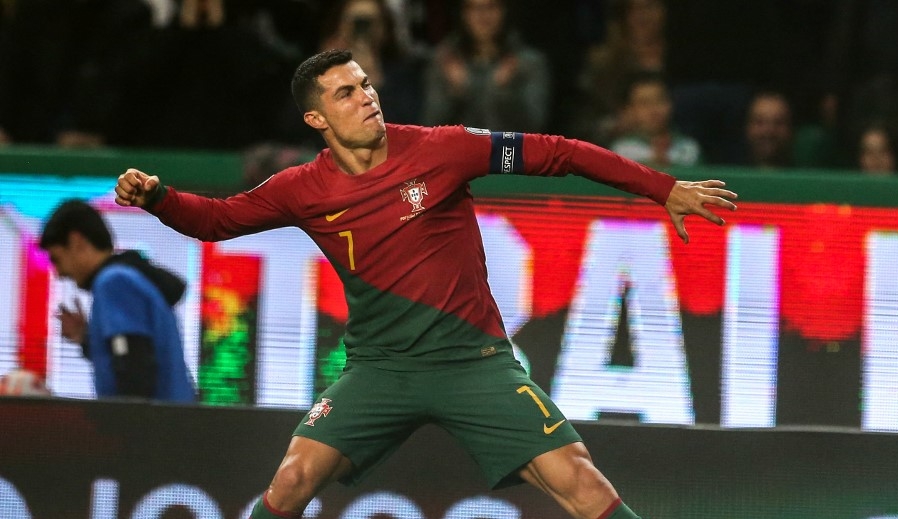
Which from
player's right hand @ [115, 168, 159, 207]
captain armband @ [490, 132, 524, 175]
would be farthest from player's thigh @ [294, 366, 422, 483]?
player's right hand @ [115, 168, 159, 207]

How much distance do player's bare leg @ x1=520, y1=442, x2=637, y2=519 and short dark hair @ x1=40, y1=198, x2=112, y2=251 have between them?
2.80m

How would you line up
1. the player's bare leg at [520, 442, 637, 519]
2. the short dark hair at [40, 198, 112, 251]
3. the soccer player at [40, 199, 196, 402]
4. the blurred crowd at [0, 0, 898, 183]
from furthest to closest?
the blurred crowd at [0, 0, 898, 183], the short dark hair at [40, 198, 112, 251], the soccer player at [40, 199, 196, 402], the player's bare leg at [520, 442, 637, 519]

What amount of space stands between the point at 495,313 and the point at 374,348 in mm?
445

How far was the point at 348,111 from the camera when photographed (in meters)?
5.14

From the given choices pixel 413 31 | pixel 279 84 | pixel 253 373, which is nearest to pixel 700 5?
pixel 413 31

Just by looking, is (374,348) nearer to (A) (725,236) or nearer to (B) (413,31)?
(A) (725,236)

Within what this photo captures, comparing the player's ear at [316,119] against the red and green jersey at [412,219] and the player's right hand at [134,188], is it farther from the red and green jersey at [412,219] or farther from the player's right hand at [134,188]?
the player's right hand at [134,188]

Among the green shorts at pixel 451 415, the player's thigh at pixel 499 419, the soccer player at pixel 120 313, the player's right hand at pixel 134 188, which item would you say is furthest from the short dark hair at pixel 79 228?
the player's thigh at pixel 499 419

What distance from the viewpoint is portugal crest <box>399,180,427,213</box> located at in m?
5.11

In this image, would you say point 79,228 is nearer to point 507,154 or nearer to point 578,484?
point 507,154

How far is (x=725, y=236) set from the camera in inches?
293

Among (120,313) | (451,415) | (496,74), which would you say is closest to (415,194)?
(451,415)

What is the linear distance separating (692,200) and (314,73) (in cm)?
137

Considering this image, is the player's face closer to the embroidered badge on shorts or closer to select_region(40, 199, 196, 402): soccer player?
the embroidered badge on shorts
